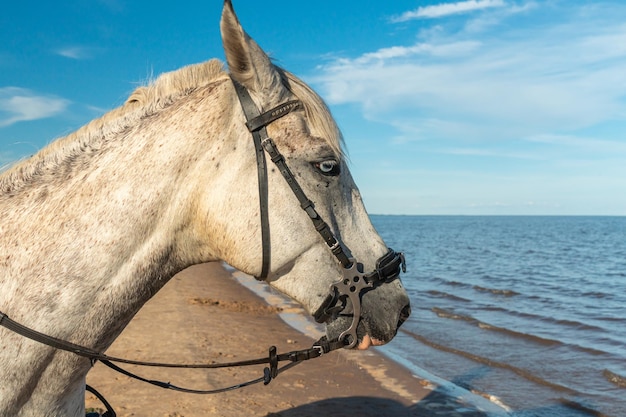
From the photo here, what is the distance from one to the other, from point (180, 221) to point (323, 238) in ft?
2.14

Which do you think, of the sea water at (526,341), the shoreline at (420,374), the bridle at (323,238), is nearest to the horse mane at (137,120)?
the bridle at (323,238)

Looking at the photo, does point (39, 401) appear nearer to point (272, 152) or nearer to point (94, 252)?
point (94, 252)

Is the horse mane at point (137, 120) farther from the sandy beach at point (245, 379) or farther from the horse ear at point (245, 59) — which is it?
the sandy beach at point (245, 379)

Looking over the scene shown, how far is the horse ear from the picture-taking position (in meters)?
2.25

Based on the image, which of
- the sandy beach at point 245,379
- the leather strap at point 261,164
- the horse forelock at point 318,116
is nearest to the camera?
the leather strap at point 261,164

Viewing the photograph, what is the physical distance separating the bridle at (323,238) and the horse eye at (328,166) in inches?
5.6

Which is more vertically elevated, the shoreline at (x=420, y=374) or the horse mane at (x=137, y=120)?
the horse mane at (x=137, y=120)

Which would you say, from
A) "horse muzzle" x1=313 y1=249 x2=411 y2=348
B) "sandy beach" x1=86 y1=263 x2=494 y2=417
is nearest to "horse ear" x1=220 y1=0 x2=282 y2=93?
"horse muzzle" x1=313 y1=249 x2=411 y2=348

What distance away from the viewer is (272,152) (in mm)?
2426

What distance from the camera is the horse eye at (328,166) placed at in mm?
2490

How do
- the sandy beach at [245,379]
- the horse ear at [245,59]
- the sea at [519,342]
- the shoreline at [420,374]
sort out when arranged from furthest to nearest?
the sea at [519,342], the shoreline at [420,374], the sandy beach at [245,379], the horse ear at [245,59]

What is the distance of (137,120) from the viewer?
2.60 meters

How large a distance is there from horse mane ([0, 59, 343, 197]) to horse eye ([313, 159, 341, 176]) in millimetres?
59

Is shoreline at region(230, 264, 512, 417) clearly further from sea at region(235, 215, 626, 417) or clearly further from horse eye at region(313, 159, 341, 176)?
horse eye at region(313, 159, 341, 176)
